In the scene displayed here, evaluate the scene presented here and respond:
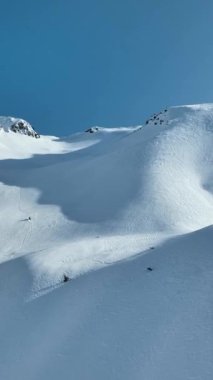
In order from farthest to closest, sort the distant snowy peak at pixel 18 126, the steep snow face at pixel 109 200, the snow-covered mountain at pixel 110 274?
the distant snowy peak at pixel 18 126 → the steep snow face at pixel 109 200 → the snow-covered mountain at pixel 110 274

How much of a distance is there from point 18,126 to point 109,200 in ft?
158

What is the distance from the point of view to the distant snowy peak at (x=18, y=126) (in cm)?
6575

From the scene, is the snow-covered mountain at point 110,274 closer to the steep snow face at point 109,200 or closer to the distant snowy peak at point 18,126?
the steep snow face at point 109,200

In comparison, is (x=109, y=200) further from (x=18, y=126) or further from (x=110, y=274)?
(x=18, y=126)

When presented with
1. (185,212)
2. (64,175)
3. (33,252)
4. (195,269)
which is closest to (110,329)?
(195,269)

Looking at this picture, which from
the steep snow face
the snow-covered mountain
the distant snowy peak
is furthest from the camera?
the distant snowy peak

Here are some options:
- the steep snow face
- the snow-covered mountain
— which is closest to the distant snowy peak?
the steep snow face

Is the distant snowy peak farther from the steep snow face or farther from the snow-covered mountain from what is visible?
the snow-covered mountain

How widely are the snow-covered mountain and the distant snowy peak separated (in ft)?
126

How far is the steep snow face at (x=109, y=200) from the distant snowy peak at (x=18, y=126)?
2780 centimetres

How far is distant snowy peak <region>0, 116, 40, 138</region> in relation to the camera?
65.8 meters

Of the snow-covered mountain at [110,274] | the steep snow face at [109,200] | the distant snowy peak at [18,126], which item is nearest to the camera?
the snow-covered mountain at [110,274]

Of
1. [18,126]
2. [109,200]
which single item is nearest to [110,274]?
[109,200]

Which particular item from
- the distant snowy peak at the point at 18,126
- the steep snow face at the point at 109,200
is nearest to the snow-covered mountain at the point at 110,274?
the steep snow face at the point at 109,200
